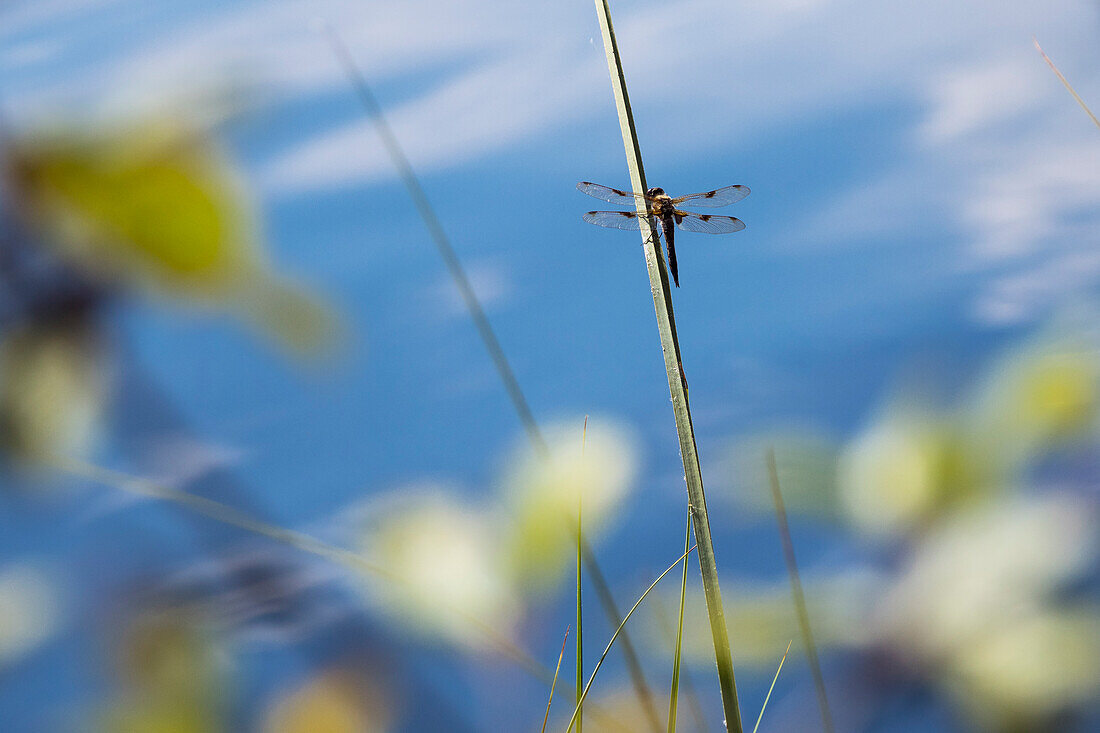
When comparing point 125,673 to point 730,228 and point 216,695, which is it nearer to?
point 216,695

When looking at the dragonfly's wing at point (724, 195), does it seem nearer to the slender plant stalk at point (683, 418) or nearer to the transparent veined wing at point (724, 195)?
the transparent veined wing at point (724, 195)

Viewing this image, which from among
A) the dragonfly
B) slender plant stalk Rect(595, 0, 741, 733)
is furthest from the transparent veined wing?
slender plant stalk Rect(595, 0, 741, 733)

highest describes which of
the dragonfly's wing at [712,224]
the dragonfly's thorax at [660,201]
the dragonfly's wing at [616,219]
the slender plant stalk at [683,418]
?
the dragonfly's wing at [712,224]

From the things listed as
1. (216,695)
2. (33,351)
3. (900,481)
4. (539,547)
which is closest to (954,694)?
(900,481)

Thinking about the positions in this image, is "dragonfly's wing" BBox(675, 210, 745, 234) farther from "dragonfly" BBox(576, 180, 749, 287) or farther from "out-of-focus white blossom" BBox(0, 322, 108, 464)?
"out-of-focus white blossom" BBox(0, 322, 108, 464)

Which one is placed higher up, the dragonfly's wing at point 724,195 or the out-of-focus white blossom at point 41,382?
the dragonfly's wing at point 724,195

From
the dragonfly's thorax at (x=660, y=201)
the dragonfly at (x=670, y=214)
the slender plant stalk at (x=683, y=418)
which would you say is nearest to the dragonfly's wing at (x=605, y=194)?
the dragonfly at (x=670, y=214)

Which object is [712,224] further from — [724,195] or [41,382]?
[41,382]
